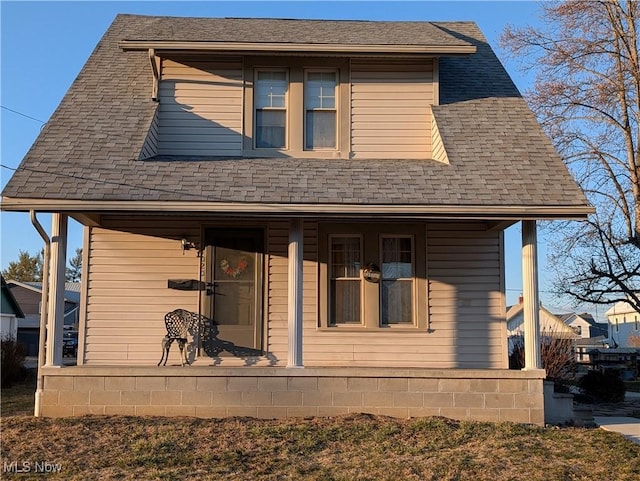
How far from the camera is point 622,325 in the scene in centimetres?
6372

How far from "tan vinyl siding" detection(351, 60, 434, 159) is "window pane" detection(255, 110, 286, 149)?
3.88 ft

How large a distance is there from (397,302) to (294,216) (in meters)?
2.60

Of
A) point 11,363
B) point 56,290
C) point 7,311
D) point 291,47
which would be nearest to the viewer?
point 56,290

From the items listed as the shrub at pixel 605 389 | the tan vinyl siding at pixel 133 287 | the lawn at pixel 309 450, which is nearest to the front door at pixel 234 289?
the tan vinyl siding at pixel 133 287

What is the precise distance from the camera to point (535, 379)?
918cm

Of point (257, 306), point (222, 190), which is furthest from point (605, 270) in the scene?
point (222, 190)

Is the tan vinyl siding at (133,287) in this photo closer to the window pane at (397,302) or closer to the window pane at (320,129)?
the window pane at (320,129)

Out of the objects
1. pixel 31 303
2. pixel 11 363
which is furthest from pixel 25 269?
pixel 11 363

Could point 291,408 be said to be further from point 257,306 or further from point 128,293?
point 128,293

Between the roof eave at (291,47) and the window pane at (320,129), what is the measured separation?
1.03m

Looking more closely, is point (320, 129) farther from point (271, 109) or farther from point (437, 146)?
point (437, 146)

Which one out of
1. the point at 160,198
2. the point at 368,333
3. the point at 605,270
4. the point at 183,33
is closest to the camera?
the point at 160,198

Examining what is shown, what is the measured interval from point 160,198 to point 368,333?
3.85m

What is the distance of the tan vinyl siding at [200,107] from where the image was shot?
11.2 m
